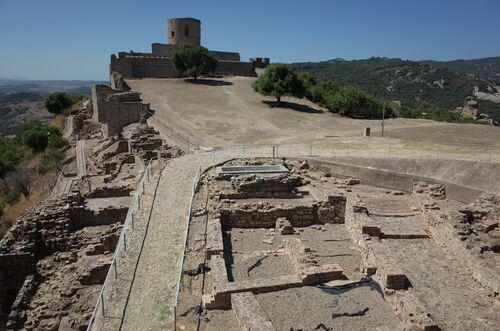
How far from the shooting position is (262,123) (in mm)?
29109

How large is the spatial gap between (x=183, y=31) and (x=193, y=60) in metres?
8.99

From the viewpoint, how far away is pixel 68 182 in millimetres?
23391

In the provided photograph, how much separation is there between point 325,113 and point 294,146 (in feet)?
44.4

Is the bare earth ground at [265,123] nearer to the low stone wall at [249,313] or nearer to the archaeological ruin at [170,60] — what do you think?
the archaeological ruin at [170,60]

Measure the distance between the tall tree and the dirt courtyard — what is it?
1.34 meters

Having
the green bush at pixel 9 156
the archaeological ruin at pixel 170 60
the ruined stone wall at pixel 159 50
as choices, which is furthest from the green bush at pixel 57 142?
the ruined stone wall at pixel 159 50

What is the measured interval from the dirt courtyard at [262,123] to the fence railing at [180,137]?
652mm

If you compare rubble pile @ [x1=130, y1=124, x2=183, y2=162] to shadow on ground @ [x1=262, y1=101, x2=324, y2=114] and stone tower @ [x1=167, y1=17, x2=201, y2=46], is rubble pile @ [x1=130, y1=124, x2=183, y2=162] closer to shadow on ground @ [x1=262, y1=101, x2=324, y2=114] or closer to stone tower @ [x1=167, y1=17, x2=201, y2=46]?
shadow on ground @ [x1=262, y1=101, x2=324, y2=114]

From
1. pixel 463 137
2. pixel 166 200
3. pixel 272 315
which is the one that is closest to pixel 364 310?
pixel 272 315

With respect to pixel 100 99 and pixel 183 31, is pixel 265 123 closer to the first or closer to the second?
pixel 100 99

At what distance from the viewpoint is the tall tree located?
113 ft

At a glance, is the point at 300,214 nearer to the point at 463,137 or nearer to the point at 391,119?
the point at 463,137

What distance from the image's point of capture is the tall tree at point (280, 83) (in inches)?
1355

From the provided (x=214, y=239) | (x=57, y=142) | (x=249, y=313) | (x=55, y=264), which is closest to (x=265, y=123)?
(x=57, y=142)
